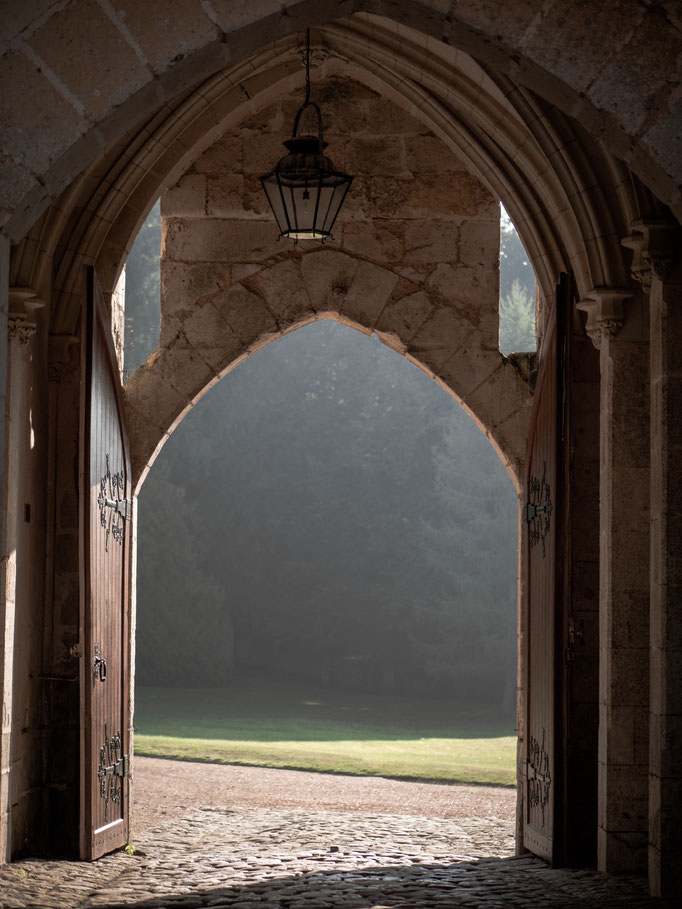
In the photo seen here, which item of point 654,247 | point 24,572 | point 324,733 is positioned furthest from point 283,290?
point 324,733

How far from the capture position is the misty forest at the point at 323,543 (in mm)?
21844

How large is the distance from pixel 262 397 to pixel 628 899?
69.0 feet

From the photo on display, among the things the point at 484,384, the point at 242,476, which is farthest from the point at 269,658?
the point at 484,384

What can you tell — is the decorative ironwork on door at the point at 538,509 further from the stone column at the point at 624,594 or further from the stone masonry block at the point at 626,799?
the stone masonry block at the point at 626,799

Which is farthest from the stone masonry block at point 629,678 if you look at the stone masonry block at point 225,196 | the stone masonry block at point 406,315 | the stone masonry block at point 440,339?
the stone masonry block at point 225,196

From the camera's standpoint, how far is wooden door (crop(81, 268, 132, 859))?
17.8 ft

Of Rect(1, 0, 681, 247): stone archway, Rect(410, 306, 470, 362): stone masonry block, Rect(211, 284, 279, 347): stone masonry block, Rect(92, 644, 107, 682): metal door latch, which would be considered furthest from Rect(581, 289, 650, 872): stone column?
Rect(211, 284, 279, 347): stone masonry block

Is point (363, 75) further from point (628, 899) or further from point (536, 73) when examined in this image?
point (628, 899)

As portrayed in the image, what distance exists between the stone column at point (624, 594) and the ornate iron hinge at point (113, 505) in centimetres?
245

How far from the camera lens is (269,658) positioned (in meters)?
23.5

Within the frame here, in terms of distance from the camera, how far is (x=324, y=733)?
Answer: 54.7 ft

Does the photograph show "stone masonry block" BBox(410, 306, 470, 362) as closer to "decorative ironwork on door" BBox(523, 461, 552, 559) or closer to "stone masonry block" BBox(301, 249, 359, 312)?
"stone masonry block" BBox(301, 249, 359, 312)

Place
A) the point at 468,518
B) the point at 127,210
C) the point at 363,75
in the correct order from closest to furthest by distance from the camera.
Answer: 1. the point at 127,210
2. the point at 363,75
3. the point at 468,518

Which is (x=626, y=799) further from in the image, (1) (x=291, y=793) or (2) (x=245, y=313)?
(1) (x=291, y=793)
